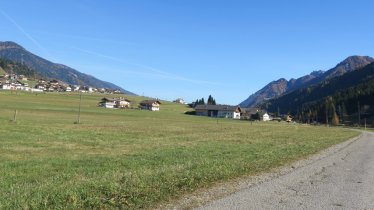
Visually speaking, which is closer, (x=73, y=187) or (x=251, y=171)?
(x=73, y=187)

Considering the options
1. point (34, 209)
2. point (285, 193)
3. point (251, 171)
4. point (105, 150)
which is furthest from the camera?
point (105, 150)

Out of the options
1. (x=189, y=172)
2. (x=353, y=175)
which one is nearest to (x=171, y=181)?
(x=189, y=172)

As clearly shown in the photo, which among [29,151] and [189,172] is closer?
[189,172]

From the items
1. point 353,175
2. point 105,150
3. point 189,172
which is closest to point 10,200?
point 189,172

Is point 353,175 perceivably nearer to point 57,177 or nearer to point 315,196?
point 315,196

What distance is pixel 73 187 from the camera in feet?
39.7

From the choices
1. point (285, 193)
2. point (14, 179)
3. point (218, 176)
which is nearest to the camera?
point (285, 193)

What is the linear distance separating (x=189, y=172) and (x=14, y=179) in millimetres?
6026

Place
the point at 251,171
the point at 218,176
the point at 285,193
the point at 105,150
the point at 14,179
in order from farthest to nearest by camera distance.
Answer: the point at 105,150 < the point at 251,171 < the point at 218,176 < the point at 14,179 < the point at 285,193

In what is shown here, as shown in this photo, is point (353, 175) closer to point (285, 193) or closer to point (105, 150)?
point (285, 193)

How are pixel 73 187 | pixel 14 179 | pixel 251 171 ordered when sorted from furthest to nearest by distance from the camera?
pixel 251 171
pixel 14 179
pixel 73 187

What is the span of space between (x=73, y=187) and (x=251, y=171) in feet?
26.7

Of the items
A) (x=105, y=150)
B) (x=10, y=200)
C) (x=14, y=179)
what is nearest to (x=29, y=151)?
(x=105, y=150)

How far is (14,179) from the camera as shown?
14.5 metres
